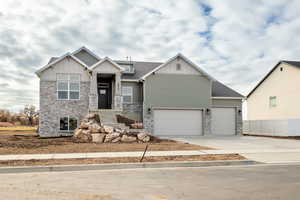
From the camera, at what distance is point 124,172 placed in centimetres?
850

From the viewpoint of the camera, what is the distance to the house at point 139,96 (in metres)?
22.0

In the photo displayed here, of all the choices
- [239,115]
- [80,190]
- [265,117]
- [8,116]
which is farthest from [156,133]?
[8,116]

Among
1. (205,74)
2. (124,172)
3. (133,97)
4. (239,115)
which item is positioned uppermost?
(205,74)

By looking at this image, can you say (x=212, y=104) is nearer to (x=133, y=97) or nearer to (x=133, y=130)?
(x=133, y=97)

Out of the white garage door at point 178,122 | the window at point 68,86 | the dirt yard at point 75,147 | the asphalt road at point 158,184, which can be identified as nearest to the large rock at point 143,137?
the dirt yard at point 75,147

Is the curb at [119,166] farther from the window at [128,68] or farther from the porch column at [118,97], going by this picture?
the window at [128,68]

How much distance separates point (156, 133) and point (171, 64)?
6302 mm

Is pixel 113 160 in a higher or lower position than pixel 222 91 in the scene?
lower

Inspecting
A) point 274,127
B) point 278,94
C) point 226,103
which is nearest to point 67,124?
point 226,103

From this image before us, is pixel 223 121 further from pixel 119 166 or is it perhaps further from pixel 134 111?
pixel 119 166

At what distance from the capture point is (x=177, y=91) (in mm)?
24141

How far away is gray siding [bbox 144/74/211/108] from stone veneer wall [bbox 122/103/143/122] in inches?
51.8

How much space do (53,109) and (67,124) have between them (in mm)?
1674

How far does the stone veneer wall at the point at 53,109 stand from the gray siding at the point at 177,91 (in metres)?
5.68
